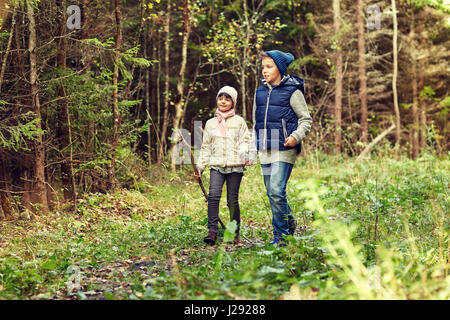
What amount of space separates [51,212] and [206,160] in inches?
145

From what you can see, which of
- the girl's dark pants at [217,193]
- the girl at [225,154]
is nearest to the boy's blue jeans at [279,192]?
the girl at [225,154]

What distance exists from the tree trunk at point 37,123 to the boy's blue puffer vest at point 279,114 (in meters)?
4.10

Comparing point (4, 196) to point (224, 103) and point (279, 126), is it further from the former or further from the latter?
point (279, 126)

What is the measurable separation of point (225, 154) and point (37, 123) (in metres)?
3.68

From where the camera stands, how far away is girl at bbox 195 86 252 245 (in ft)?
19.9

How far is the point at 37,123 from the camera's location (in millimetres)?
7824

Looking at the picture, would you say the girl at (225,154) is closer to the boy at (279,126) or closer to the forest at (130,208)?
the forest at (130,208)

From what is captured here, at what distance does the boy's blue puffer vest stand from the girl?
0.48m

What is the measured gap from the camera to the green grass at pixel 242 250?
11.2 feet

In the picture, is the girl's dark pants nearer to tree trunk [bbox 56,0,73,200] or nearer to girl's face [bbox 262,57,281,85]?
girl's face [bbox 262,57,281,85]

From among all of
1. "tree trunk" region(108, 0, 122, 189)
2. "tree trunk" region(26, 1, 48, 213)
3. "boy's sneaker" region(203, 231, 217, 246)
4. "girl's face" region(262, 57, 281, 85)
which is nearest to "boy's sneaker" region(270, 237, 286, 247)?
"boy's sneaker" region(203, 231, 217, 246)

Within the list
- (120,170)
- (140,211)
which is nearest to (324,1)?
(120,170)
